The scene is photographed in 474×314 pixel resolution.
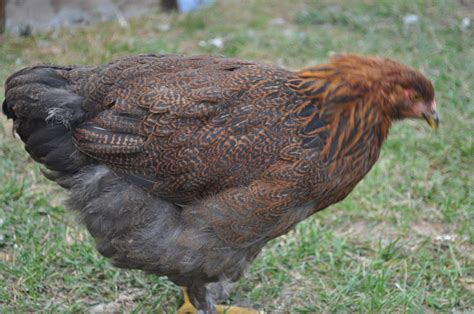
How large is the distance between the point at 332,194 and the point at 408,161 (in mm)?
2263

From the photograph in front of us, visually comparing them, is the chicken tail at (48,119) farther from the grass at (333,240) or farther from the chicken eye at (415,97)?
the chicken eye at (415,97)

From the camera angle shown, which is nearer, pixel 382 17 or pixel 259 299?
pixel 259 299

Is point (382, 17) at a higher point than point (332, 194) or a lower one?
lower

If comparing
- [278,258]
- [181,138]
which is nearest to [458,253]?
[278,258]

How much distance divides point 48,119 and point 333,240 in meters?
2.07

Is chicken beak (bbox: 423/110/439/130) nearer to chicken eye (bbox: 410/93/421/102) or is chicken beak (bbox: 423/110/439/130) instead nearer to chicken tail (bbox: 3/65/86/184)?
chicken eye (bbox: 410/93/421/102)

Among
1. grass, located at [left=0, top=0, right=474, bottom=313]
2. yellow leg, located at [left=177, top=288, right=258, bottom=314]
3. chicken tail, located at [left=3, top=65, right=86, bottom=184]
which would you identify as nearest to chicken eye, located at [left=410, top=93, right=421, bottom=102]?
grass, located at [left=0, top=0, right=474, bottom=313]

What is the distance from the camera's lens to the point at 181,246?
3395mm

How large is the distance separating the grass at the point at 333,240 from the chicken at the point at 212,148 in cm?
68

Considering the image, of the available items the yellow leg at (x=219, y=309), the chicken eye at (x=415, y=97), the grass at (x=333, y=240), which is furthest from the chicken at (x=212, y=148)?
the grass at (x=333, y=240)

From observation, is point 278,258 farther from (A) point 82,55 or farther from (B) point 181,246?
(A) point 82,55

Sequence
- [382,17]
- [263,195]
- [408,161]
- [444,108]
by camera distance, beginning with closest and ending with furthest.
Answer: [263,195]
[408,161]
[444,108]
[382,17]

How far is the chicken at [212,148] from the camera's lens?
3316mm

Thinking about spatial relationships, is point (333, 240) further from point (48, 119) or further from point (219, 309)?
point (48, 119)
